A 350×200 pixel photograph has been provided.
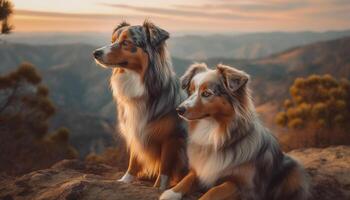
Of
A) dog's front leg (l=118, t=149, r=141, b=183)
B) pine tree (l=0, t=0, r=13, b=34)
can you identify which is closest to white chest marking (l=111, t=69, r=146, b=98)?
dog's front leg (l=118, t=149, r=141, b=183)

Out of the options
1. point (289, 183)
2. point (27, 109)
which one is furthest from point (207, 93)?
point (27, 109)

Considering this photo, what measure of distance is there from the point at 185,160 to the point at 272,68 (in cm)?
15427

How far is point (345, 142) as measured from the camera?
1347cm

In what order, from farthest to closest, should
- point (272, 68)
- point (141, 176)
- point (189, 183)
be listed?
point (272, 68) < point (141, 176) < point (189, 183)

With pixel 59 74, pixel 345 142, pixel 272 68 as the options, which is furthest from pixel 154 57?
pixel 59 74

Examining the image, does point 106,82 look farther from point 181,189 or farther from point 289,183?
point 181,189

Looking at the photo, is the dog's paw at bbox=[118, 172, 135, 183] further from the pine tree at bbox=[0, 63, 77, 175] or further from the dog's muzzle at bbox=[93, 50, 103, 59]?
the pine tree at bbox=[0, 63, 77, 175]

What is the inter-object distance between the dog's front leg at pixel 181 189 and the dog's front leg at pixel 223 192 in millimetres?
404

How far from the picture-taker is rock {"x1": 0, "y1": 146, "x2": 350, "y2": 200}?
599cm

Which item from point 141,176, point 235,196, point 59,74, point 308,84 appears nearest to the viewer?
point 235,196

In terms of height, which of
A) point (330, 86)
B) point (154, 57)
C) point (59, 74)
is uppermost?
point (154, 57)

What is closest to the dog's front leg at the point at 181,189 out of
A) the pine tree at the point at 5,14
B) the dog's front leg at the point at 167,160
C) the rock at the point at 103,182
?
the rock at the point at 103,182

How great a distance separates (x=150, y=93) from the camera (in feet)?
21.6

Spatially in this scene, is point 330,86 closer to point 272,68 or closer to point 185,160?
point 185,160
